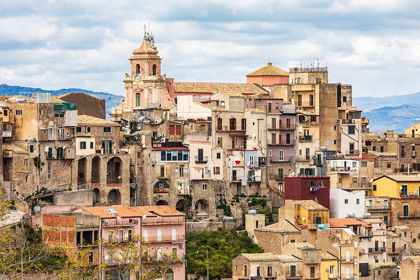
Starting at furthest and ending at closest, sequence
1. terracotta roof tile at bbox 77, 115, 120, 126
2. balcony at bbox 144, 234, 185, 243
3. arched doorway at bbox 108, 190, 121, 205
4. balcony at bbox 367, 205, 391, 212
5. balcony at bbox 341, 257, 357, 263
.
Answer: balcony at bbox 367, 205, 391, 212 → terracotta roof tile at bbox 77, 115, 120, 126 → arched doorway at bbox 108, 190, 121, 205 → balcony at bbox 341, 257, 357, 263 → balcony at bbox 144, 234, 185, 243

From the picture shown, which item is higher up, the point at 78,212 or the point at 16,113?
the point at 16,113

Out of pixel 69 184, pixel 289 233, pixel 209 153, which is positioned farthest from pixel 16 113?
pixel 289 233

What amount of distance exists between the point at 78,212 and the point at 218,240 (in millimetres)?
10682

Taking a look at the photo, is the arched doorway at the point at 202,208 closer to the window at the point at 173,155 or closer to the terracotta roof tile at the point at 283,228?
the window at the point at 173,155

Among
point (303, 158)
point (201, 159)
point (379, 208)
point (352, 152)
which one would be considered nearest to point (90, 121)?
point (201, 159)

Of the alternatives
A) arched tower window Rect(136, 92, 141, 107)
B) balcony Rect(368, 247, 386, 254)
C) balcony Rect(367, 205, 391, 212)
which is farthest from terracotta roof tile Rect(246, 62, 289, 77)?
balcony Rect(368, 247, 386, 254)

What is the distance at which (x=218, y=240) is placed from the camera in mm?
87188

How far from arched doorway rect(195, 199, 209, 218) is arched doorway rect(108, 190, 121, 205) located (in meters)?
5.52

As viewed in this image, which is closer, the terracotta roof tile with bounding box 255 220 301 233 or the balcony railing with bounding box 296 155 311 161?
the terracotta roof tile with bounding box 255 220 301 233

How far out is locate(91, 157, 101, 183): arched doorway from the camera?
88.3m

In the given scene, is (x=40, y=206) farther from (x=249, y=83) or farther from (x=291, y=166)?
(x=249, y=83)

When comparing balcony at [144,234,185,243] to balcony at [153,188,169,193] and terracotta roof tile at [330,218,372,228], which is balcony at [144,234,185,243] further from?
terracotta roof tile at [330,218,372,228]

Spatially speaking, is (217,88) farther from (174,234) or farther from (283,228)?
(174,234)

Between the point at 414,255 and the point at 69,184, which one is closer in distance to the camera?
the point at 69,184
